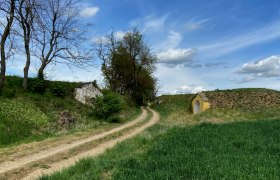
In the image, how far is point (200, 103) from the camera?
53000mm

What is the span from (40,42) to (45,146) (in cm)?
2103

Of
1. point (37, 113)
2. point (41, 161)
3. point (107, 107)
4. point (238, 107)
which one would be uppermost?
point (238, 107)

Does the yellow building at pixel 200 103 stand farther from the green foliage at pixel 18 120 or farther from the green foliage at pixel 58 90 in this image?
the green foliage at pixel 18 120

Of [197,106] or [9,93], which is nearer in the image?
[9,93]

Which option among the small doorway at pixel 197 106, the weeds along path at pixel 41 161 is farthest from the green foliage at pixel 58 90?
the small doorway at pixel 197 106

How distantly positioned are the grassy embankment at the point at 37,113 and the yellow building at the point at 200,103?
20367 millimetres

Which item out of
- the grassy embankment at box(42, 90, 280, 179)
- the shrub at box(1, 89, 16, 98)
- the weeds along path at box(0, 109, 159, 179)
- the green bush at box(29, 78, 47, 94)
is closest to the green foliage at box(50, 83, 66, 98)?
the green bush at box(29, 78, 47, 94)

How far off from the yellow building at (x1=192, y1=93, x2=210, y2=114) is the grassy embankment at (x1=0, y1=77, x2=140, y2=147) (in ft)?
66.8

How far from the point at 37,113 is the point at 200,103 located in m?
30.5

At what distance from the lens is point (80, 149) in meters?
17.3

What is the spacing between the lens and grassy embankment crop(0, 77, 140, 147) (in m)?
22.2

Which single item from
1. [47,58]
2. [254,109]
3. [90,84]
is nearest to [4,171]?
[47,58]

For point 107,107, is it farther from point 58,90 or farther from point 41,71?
point 41,71

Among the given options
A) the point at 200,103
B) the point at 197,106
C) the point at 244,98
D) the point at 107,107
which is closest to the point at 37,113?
the point at 107,107
